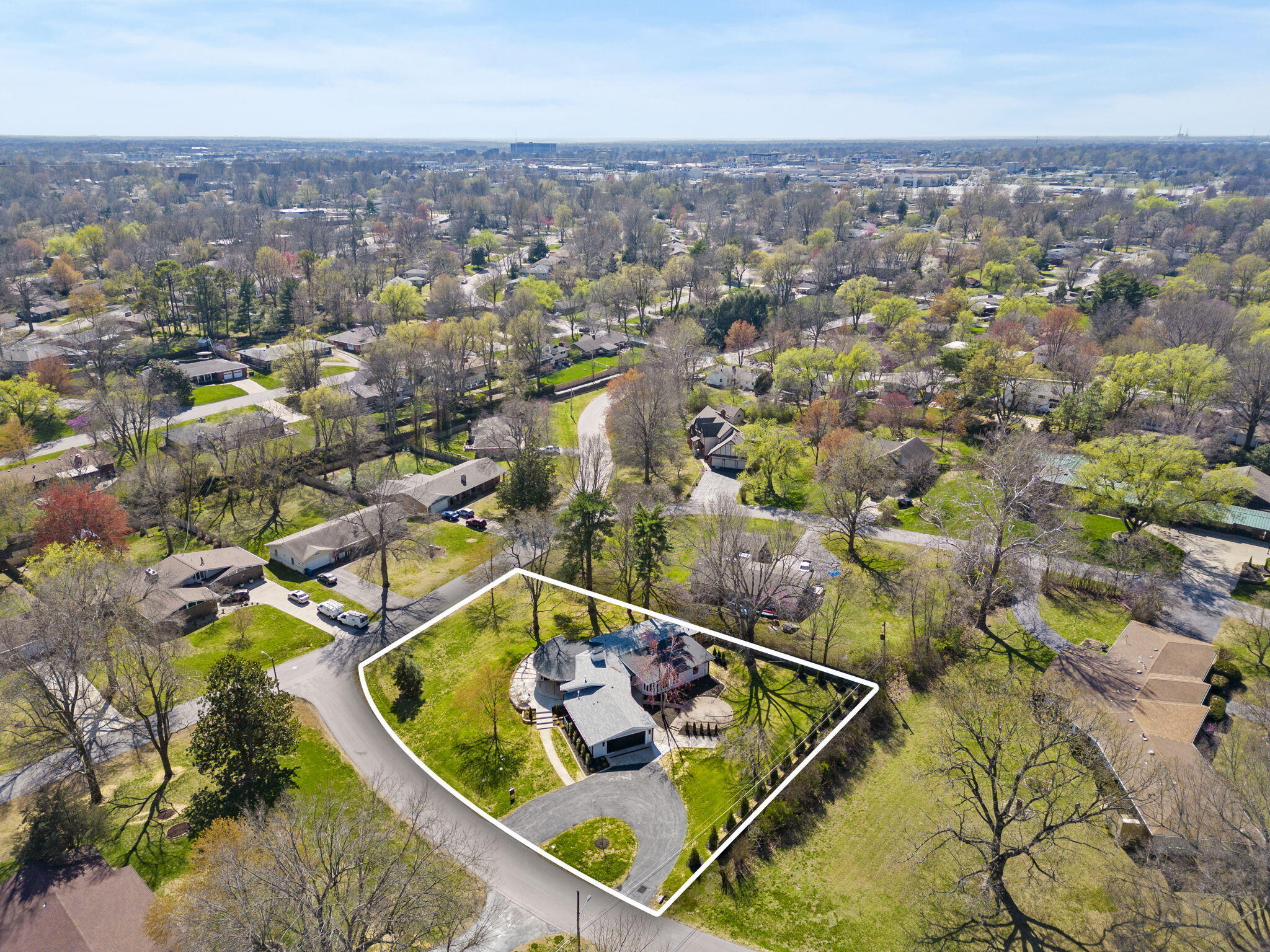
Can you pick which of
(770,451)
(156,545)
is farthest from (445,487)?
(770,451)

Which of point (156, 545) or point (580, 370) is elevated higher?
point (580, 370)

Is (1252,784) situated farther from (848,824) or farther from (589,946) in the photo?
(589,946)

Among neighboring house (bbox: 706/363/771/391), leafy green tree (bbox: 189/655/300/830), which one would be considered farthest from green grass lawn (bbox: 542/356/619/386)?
leafy green tree (bbox: 189/655/300/830)

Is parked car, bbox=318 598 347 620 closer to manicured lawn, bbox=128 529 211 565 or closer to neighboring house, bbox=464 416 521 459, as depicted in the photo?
manicured lawn, bbox=128 529 211 565

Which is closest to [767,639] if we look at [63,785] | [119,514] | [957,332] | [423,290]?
[63,785]

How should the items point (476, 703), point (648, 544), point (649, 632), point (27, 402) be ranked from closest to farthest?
point (476, 703), point (649, 632), point (648, 544), point (27, 402)

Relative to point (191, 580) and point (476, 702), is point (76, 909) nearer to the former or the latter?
point (476, 702)
